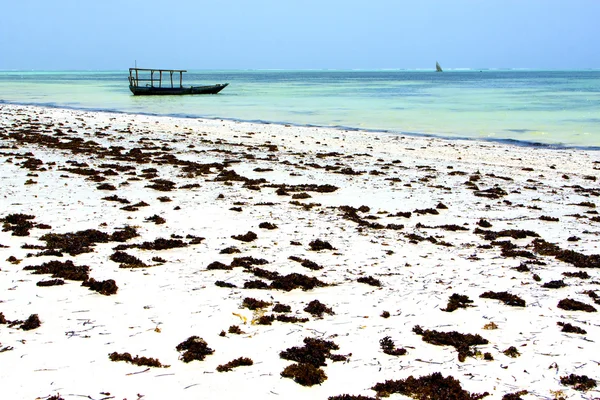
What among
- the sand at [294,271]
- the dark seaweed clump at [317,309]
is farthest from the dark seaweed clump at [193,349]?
the dark seaweed clump at [317,309]

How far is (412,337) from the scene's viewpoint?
6.41 meters

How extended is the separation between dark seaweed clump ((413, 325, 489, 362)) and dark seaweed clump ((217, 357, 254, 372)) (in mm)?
2073

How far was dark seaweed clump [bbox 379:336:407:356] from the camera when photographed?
598cm

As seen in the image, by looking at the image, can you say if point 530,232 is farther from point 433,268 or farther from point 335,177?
point 335,177

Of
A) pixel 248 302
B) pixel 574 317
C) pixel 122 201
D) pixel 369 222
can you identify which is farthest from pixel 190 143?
pixel 574 317

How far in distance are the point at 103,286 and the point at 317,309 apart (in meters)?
2.88

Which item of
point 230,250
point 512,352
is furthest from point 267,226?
point 512,352

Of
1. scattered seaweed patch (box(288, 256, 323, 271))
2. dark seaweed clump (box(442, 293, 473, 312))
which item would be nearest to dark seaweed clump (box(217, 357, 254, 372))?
dark seaweed clump (box(442, 293, 473, 312))

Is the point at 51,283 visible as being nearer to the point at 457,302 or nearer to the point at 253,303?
the point at 253,303

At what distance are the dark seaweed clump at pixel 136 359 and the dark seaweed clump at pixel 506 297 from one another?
452 cm

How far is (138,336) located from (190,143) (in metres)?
19.3

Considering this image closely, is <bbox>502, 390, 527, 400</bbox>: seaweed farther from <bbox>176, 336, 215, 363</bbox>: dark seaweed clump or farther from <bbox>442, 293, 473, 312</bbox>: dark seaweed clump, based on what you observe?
<bbox>176, 336, 215, 363</bbox>: dark seaweed clump

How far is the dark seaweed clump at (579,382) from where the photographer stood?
532cm

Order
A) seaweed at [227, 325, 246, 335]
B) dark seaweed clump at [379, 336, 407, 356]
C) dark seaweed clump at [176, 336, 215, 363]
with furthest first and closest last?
seaweed at [227, 325, 246, 335] < dark seaweed clump at [379, 336, 407, 356] < dark seaweed clump at [176, 336, 215, 363]
